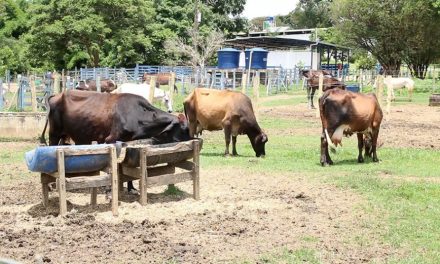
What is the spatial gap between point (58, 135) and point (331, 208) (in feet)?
14.5

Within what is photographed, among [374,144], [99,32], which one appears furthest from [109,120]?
[99,32]

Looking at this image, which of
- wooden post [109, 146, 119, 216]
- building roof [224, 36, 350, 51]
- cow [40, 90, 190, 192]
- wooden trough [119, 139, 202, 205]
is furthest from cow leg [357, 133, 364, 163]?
building roof [224, 36, 350, 51]

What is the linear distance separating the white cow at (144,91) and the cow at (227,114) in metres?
5.75

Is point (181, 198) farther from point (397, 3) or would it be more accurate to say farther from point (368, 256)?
point (397, 3)

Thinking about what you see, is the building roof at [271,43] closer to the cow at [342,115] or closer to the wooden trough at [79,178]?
the cow at [342,115]

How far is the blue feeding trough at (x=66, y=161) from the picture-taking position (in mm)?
7379

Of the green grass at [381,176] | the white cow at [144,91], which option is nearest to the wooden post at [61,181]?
the green grass at [381,176]

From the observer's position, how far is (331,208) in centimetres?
835

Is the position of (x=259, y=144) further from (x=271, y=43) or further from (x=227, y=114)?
(x=271, y=43)

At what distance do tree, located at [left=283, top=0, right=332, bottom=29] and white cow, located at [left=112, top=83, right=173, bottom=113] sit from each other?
2677 inches

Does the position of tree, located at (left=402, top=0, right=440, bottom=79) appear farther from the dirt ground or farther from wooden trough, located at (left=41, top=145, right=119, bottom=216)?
wooden trough, located at (left=41, top=145, right=119, bottom=216)

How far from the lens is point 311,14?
300 feet

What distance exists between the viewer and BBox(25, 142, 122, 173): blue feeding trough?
24.2ft

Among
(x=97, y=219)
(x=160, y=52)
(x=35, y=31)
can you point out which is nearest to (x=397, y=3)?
(x=160, y=52)
